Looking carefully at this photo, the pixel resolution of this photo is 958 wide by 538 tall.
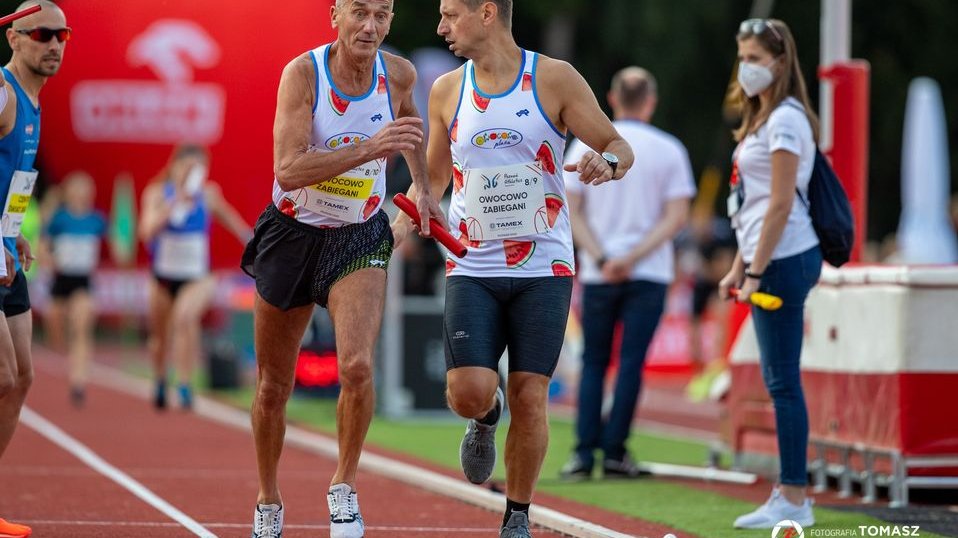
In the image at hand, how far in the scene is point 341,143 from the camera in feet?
22.1

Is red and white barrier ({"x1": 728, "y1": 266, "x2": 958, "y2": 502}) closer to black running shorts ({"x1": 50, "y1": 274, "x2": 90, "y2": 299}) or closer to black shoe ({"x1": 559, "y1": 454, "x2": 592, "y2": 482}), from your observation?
black shoe ({"x1": 559, "y1": 454, "x2": 592, "y2": 482})

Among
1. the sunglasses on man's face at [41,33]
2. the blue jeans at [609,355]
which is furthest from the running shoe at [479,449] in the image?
the blue jeans at [609,355]

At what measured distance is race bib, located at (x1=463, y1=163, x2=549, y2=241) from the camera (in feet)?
22.5

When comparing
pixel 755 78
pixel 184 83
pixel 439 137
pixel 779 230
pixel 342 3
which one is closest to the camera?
pixel 342 3

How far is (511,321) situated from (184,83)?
2001 centimetres

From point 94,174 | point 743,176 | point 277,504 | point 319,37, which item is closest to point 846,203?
point 743,176

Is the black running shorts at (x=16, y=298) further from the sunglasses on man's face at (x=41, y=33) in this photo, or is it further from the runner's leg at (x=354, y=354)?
the runner's leg at (x=354, y=354)

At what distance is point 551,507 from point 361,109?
2.85m

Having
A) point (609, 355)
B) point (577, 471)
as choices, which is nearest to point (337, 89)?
point (609, 355)

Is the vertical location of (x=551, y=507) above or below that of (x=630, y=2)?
below

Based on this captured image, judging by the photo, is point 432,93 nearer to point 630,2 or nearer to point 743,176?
point 743,176

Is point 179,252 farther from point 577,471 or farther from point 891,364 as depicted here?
point 891,364

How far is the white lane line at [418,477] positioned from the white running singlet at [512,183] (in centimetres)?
126

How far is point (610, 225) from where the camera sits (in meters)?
10.4
